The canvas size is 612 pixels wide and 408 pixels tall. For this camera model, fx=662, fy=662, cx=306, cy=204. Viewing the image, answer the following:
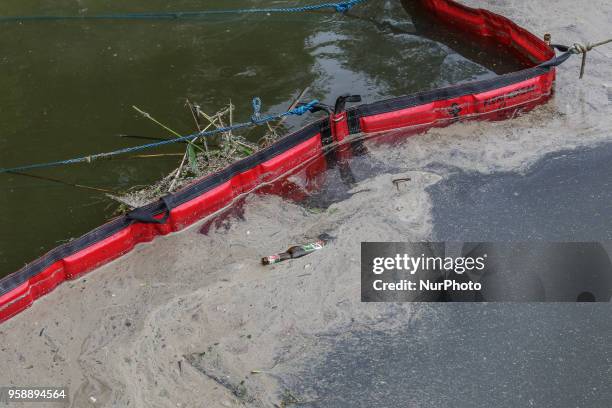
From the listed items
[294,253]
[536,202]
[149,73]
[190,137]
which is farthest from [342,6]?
[294,253]

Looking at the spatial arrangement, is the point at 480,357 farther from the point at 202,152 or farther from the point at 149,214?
the point at 202,152

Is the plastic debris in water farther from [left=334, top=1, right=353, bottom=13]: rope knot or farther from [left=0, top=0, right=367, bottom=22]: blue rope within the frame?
[left=334, top=1, right=353, bottom=13]: rope knot

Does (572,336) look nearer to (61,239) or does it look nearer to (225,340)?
(225,340)

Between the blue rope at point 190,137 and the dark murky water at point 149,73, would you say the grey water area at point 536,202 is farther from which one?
the dark murky water at point 149,73

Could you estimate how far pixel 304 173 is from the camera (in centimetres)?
661

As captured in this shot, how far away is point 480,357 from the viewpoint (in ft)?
15.8

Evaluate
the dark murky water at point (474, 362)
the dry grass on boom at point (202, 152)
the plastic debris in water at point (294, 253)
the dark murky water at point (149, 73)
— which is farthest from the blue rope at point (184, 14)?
the dark murky water at point (474, 362)

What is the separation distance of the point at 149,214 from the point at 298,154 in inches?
66.7

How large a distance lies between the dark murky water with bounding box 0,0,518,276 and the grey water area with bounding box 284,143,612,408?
2.76 m

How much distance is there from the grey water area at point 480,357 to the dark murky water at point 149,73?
2762 mm

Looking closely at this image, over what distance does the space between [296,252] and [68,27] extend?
5.66 m

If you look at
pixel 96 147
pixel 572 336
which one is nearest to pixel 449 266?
pixel 572 336

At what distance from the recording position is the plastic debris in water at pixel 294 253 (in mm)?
5465

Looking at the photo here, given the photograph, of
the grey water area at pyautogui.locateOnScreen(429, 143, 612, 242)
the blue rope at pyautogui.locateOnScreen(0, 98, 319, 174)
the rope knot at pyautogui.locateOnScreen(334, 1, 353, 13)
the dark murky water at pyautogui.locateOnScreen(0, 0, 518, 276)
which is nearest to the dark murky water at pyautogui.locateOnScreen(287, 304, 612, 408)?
the grey water area at pyautogui.locateOnScreen(429, 143, 612, 242)
